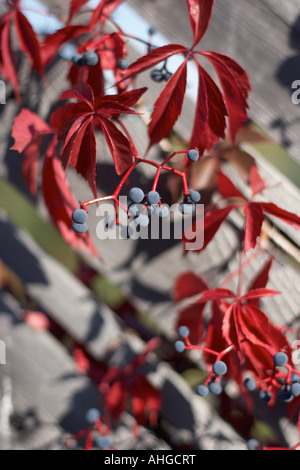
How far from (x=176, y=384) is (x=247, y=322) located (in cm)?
40

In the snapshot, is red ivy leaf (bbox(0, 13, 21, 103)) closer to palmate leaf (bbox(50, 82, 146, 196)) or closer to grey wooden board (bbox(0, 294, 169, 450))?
palmate leaf (bbox(50, 82, 146, 196))

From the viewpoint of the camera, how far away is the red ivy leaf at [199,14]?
511 millimetres

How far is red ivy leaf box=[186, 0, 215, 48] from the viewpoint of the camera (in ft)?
1.68

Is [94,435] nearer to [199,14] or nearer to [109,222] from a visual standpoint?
[109,222]

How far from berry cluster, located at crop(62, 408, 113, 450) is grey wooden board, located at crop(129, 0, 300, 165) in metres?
0.72

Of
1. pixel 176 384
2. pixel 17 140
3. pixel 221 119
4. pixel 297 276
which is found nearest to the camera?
pixel 221 119

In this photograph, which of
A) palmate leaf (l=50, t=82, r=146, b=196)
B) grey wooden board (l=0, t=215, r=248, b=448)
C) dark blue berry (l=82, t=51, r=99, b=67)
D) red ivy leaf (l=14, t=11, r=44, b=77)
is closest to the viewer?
palmate leaf (l=50, t=82, r=146, b=196)

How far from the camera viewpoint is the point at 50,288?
3.12ft

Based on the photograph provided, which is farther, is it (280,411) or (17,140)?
(280,411)

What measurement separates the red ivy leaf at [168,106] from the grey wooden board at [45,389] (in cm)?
66

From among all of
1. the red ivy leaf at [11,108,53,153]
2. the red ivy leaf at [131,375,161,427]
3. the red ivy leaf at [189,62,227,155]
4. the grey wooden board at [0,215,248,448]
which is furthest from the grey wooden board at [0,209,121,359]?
the red ivy leaf at [189,62,227,155]

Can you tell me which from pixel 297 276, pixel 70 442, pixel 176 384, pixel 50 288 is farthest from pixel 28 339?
pixel 297 276
